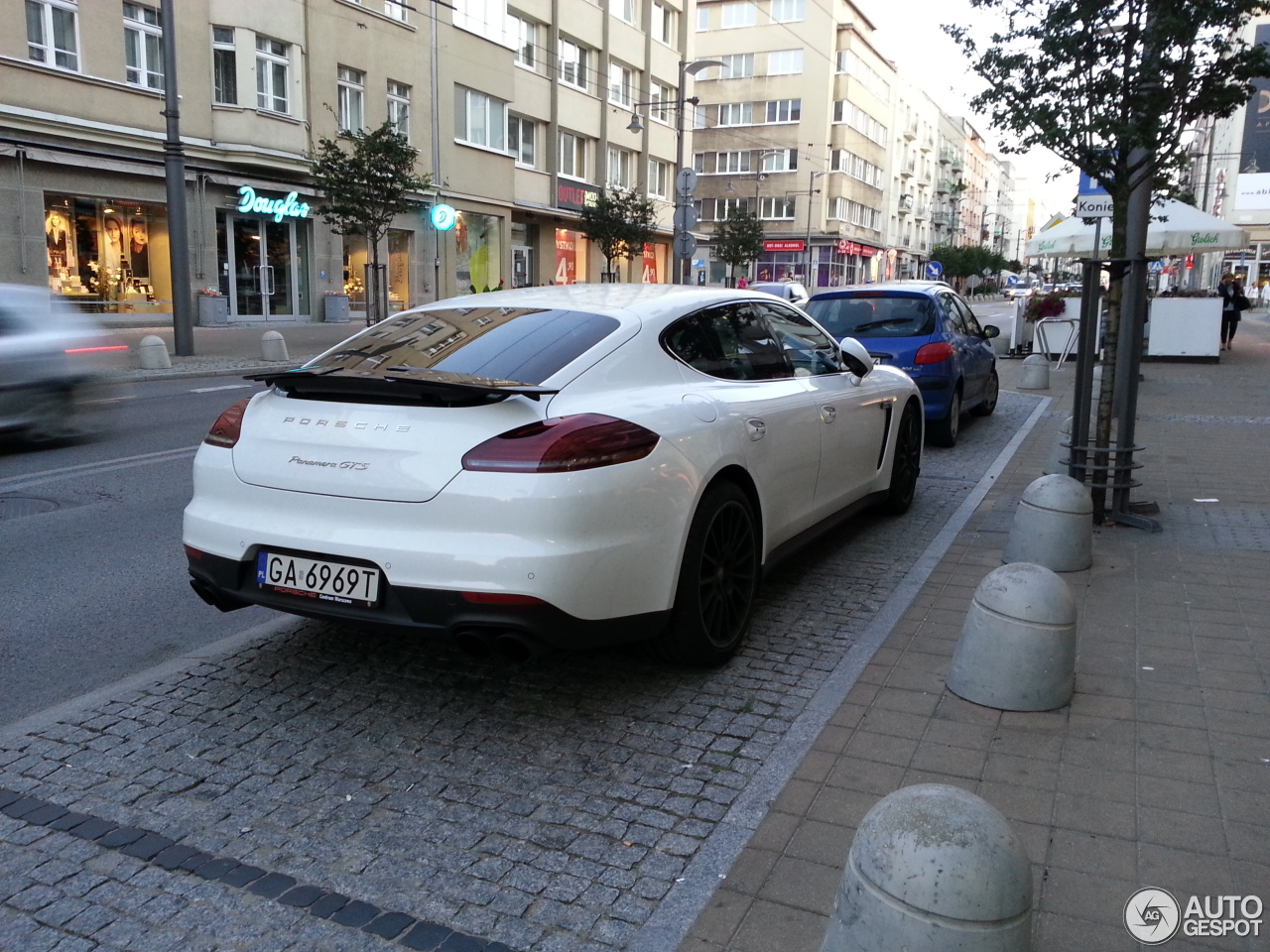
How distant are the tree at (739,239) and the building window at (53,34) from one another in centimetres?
3288

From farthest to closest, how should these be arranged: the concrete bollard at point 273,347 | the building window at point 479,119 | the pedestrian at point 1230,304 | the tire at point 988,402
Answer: the building window at point 479,119 < the pedestrian at point 1230,304 < the concrete bollard at point 273,347 < the tire at point 988,402

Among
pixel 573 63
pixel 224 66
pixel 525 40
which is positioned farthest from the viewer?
pixel 573 63

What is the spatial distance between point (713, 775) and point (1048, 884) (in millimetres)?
1080

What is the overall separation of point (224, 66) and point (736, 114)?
49.2 meters

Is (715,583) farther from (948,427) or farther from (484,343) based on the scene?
(948,427)

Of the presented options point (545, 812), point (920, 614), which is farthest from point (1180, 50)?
point (545, 812)

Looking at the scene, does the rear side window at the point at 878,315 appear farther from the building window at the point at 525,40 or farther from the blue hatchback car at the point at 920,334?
the building window at the point at 525,40

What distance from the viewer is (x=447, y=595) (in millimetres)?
3455

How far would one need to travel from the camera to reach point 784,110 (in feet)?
223

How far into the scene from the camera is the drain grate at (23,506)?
268 inches

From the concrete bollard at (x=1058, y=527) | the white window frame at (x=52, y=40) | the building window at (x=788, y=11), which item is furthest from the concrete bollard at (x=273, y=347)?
the building window at (x=788, y=11)

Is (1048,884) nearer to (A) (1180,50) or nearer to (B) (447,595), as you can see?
(B) (447,595)

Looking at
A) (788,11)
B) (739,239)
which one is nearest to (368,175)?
(739,239)

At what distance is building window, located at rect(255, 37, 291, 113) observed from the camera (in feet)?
85.4
